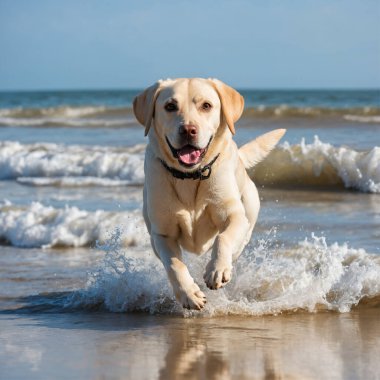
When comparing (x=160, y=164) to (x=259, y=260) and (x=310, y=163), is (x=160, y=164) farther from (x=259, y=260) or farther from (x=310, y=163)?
(x=310, y=163)

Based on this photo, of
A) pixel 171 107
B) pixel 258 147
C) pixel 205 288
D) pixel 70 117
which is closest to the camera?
pixel 171 107

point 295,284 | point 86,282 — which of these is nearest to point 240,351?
point 295,284

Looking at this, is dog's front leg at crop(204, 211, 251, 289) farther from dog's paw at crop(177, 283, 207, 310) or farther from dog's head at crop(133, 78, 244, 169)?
dog's head at crop(133, 78, 244, 169)

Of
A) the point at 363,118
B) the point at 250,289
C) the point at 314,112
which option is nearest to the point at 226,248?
the point at 250,289

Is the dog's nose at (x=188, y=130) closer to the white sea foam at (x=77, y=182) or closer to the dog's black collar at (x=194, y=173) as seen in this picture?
the dog's black collar at (x=194, y=173)

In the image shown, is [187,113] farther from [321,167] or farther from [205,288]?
[321,167]

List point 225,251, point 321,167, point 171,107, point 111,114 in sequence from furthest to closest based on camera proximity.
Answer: point 111,114
point 321,167
point 171,107
point 225,251

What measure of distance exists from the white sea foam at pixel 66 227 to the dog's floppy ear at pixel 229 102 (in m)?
3.60

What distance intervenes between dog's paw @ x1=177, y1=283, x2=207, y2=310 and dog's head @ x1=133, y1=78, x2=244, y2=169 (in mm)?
728

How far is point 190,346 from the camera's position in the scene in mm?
4711

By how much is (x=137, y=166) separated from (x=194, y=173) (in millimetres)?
9588

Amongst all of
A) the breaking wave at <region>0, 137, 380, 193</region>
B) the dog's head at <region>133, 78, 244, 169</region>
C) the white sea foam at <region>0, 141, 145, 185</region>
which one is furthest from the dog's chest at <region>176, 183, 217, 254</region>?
the white sea foam at <region>0, 141, 145, 185</region>

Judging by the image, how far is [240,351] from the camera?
4555mm

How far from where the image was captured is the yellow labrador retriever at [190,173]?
5.07 m
